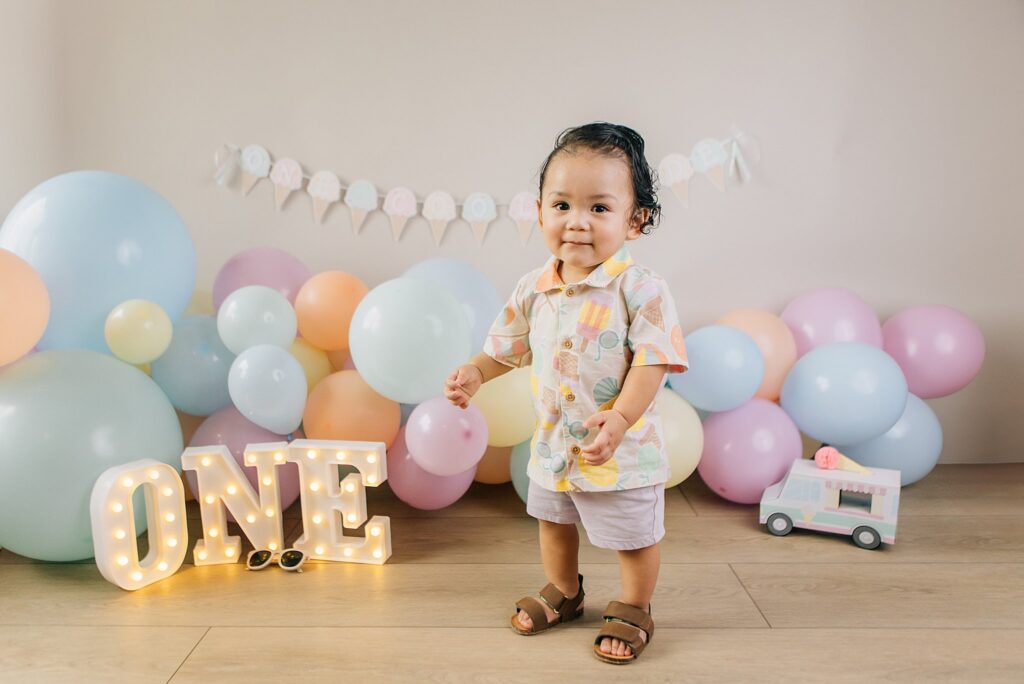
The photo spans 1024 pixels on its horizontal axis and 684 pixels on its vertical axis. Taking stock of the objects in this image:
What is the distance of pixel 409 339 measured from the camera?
164 centimetres

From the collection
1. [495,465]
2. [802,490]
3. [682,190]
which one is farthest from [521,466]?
[682,190]

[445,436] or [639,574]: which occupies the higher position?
[445,436]

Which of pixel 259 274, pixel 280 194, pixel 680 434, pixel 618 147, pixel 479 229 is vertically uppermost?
pixel 618 147

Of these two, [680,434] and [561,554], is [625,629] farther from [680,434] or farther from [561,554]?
[680,434]

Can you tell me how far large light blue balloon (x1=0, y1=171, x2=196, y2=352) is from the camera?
169 cm

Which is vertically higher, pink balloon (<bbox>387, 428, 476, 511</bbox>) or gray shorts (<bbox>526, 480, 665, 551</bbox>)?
gray shorts (<bbox>526, 480, 665, 551</bbox>)

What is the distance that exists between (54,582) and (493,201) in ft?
5.00

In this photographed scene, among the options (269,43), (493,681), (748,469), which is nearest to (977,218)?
(748,469)

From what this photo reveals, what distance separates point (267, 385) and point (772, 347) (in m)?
1.32

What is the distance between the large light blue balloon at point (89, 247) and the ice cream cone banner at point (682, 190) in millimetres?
1460

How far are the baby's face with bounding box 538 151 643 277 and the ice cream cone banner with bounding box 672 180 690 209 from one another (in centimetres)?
112

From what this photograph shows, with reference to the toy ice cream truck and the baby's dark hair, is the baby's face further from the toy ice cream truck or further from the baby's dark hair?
the toy ice cream truck

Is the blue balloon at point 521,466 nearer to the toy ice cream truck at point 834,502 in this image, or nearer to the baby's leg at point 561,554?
the baby's leg at point 561,554

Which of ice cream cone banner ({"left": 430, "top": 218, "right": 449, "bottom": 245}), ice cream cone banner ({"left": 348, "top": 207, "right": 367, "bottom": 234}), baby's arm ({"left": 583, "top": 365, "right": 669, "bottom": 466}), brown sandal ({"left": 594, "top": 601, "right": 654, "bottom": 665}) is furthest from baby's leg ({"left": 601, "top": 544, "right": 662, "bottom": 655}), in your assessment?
ice cream cone banner ({"left": 348, "top": 207, "right": 367, "bottom": 234})
